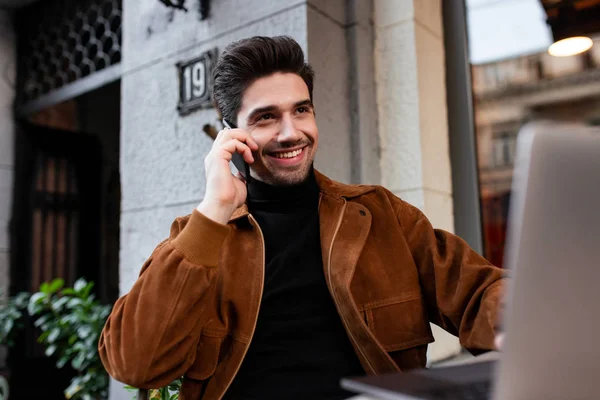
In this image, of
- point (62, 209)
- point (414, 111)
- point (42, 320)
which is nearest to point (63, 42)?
point (62, 209)

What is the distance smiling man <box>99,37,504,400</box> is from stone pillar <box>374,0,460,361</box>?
2.53 ft

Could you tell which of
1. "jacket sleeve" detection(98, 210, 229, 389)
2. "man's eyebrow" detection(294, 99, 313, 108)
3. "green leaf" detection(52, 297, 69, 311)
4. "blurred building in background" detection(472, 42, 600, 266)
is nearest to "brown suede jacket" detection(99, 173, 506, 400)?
"jacket sleeve" detection(98, 210, 229, 389)

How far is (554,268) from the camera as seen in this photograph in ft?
1.62

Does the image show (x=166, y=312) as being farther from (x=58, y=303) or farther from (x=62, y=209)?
(x=62, y=209)

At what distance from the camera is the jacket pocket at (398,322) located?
1370 mm

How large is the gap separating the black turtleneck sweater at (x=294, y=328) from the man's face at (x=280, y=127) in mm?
73

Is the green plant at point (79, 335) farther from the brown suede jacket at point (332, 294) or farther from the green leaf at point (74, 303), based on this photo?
the brown suede jacket at point (332, 294)

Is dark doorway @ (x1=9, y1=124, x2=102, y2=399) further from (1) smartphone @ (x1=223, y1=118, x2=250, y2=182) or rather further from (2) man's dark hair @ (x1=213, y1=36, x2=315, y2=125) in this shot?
(1) smartphone @ (x1=223, y1=118, x2=250, y2=182)

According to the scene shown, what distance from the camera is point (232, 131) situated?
152cm

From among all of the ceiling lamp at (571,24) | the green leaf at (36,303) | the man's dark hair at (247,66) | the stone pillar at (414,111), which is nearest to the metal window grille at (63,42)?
the green leaf at (36,303)

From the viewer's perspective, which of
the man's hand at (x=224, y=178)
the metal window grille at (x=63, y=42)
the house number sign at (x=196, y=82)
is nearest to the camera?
the man's hand at (x=224, y=178)

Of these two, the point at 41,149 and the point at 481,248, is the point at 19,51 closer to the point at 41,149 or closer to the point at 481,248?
the point at 41,149

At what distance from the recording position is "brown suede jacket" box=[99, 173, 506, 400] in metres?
1.21

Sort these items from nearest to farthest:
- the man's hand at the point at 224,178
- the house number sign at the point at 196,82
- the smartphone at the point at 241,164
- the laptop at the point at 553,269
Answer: the laptop at the point at 553,269 < the man's hand at the point at 224,178 < the smartphone at the point at 241,164 < the house number sign at the point at 196,82
